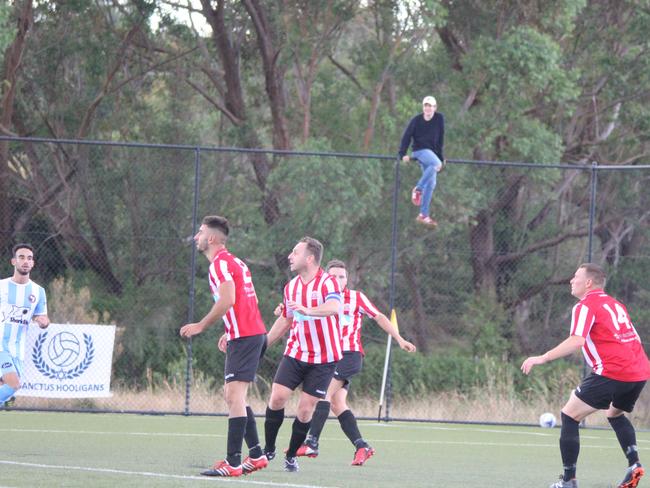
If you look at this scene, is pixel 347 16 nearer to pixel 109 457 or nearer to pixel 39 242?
pixel 39 242

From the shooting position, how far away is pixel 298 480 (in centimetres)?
870

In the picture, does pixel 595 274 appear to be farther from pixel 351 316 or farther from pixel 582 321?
pixel 351 316

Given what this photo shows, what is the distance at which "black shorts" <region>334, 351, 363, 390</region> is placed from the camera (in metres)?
11.1

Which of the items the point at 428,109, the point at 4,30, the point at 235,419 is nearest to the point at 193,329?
the point at 235,419

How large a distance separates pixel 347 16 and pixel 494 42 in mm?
2793

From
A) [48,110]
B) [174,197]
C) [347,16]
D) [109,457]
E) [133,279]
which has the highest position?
[347,16]

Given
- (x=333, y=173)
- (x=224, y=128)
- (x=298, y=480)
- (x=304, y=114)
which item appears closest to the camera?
(x=298, y=480)

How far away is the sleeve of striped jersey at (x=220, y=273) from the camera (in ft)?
28.3

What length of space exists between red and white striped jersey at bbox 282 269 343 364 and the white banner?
6.65m

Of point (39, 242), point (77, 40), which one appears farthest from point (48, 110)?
point (39, 242)

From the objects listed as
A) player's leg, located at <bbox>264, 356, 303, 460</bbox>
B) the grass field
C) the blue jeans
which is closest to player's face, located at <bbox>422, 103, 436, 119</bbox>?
the blue jeans

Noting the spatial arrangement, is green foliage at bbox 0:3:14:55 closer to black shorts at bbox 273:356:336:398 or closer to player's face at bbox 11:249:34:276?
player's face at bbox 11:249:34:276

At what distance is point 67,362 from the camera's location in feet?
50.3

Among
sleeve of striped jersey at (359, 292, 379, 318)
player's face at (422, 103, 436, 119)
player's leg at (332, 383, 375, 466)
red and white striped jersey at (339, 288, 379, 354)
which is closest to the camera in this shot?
player's leg at (332, 383, 375, 466)
